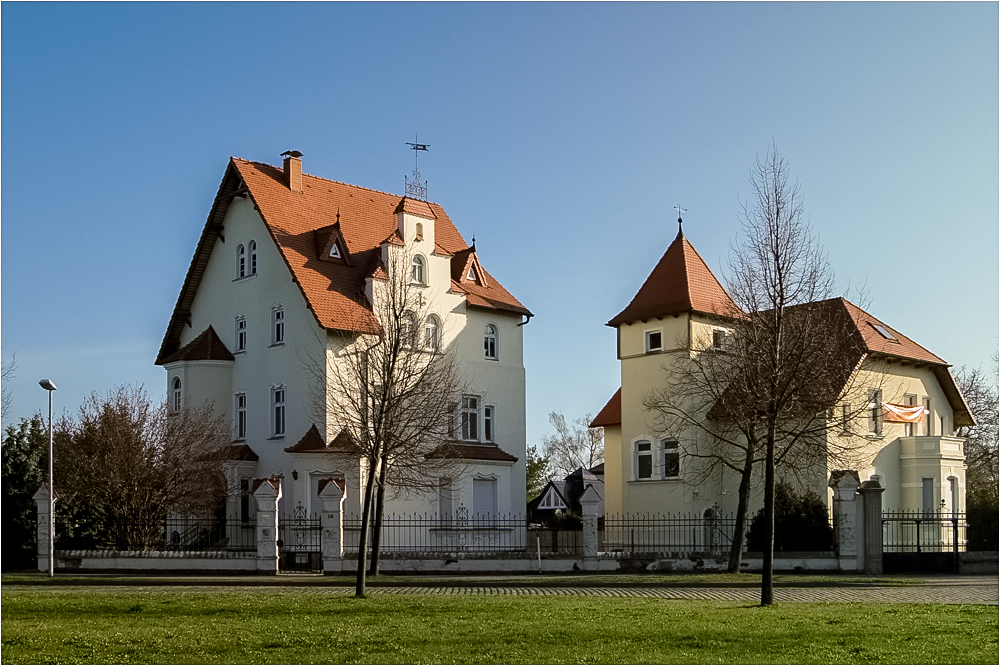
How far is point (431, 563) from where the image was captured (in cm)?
2950

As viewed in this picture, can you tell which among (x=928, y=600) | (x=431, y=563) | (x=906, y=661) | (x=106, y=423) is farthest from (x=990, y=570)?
(x=106, y=423)

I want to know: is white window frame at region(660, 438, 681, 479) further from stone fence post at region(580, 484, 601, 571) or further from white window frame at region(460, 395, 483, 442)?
stone fence post at region(580, 484, 601, 571)

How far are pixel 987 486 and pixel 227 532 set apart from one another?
3657 centimetres

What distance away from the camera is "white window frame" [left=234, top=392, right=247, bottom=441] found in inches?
1604

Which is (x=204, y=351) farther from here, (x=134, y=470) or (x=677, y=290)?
(x=677, y=290)

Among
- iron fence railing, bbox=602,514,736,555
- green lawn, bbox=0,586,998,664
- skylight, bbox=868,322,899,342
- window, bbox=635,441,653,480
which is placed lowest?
iron fence railing, bbox=602,514,736,555

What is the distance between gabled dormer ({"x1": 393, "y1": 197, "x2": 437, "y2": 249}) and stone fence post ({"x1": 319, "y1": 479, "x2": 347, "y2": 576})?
13.6 m

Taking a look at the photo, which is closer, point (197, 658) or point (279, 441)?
point (197, 658)

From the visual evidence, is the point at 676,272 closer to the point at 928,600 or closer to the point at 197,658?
the point at 928,600

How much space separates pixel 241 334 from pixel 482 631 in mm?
29290

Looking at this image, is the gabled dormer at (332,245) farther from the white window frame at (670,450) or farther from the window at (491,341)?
the white window frame at (670,450)

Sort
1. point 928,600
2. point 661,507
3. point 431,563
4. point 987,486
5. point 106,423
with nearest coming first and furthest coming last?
1. point 928,600
2. point 431,563
3. point 106,423
4. point 661,507
5. point 987,486

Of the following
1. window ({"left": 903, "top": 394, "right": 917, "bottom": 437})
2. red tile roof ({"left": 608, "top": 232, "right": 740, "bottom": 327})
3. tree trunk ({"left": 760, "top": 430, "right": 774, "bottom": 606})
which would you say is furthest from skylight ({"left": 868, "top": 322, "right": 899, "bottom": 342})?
tree trunk ({"left": 760, "top": 430, "right": 774, "bottom": 606})

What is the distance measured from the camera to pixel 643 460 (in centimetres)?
4175
